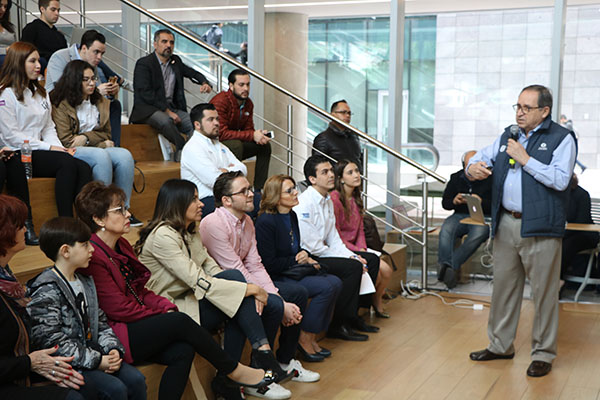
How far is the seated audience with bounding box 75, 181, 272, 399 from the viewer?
318 cm

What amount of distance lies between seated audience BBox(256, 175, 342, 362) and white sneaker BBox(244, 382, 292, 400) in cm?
62

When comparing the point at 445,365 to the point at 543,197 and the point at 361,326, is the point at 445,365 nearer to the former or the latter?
the point at 361,326

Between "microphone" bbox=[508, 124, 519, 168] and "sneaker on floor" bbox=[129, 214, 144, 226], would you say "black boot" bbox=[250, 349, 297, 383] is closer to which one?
"sneaker on floor" bbox=[129, 214, 144, 226]

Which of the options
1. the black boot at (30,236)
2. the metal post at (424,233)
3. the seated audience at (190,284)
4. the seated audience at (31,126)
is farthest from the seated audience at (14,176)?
the metal post at (424,233)

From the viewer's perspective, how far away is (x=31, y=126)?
450 centimetres

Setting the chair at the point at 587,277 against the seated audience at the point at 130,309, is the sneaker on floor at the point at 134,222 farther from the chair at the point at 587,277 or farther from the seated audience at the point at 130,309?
the chair at the point at 587,277

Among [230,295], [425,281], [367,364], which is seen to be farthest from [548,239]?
[425,281]

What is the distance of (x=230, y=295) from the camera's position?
373 centimetres

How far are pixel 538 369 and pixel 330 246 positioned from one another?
1.68 meters

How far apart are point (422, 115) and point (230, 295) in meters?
4.23

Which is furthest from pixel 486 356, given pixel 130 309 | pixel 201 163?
pixel 130 309

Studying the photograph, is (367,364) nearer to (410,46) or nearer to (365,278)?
(365,278)

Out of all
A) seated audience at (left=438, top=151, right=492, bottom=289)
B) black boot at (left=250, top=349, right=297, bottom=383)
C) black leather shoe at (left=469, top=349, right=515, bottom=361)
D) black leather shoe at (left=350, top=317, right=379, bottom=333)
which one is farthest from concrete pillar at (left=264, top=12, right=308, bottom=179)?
black boot at (left=250, top=349, right=297, bottom=383)

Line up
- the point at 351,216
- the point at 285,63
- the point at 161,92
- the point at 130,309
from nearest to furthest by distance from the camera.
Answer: the point at 130,309, the point at 351,216, the point at 161,92, the point at 285,63
